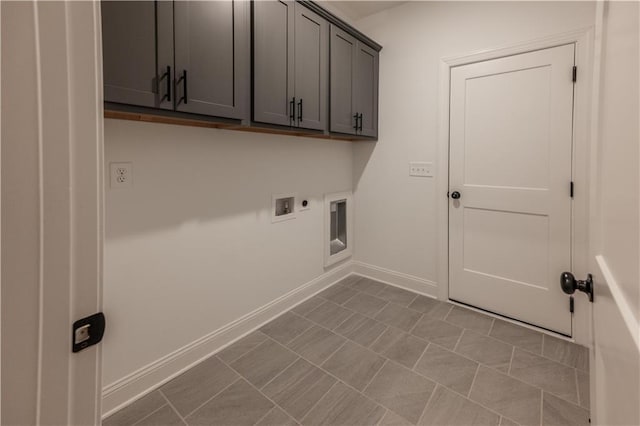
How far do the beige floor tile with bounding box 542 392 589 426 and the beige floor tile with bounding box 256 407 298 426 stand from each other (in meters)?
1.25

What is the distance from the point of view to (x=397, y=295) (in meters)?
2.89

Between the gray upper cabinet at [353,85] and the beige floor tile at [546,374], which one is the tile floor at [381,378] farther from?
the gray upper cabinet at [353,85]

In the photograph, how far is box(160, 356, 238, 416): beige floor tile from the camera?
162cm

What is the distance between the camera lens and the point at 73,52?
495 millimetres

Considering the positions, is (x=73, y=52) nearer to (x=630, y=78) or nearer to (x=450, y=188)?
(x=630, y=78)

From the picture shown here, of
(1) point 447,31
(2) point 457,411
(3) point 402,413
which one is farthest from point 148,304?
A: (1) point 447,31

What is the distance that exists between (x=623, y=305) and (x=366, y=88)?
8.79 ft

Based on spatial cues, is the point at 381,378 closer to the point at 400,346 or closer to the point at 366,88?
the point at 400,346

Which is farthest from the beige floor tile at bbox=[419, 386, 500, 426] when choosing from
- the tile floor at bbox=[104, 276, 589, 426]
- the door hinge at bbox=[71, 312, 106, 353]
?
the door hinge at bbox=[71, 312, 106, 353]

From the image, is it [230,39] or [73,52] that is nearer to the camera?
[73,52]

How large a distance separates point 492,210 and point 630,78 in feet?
7.16

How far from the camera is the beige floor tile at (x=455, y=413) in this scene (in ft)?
4.88

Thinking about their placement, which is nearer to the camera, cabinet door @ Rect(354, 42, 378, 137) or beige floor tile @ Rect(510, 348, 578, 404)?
beige floor tile @ Rect(510, 348, 578, 404)

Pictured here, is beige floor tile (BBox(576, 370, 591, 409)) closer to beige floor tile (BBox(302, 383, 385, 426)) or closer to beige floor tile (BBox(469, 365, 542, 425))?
beige floor tile (BBox(469, 365, 542, 425))
